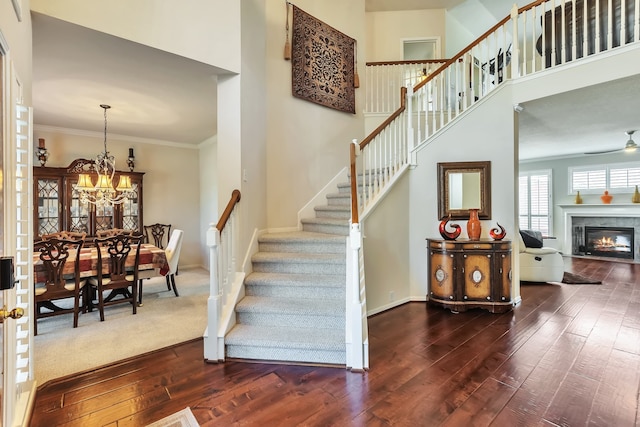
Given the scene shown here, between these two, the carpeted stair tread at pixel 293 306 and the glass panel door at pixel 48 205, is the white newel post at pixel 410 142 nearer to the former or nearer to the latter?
the carpeted stair tread at pixel 293 306

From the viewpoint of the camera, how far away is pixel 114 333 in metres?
2.97

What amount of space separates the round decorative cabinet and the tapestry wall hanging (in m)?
2.65

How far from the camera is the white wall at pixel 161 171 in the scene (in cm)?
509

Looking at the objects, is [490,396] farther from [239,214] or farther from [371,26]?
[371,26]

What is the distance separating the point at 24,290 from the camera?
5.74 ft

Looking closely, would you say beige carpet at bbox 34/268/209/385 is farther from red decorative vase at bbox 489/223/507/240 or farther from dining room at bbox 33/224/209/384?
red decorative vase at bbox 489/223/507/240

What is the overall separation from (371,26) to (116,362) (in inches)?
271

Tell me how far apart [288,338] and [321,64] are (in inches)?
148

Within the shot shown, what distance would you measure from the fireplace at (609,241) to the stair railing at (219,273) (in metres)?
8.66

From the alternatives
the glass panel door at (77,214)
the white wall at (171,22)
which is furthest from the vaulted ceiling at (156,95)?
the glass panel door at (77,214)

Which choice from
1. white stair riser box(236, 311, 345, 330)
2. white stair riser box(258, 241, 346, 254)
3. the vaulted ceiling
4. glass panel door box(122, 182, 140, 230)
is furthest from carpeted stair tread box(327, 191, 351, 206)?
glass panel door box(122, 182, 140, 230)

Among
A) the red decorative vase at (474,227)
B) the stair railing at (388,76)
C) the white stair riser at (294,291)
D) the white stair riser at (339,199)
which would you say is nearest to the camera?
the white stair riser at (294,291)

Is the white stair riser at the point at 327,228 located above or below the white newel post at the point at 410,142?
below

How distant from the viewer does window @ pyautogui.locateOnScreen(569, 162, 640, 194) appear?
262 inches
